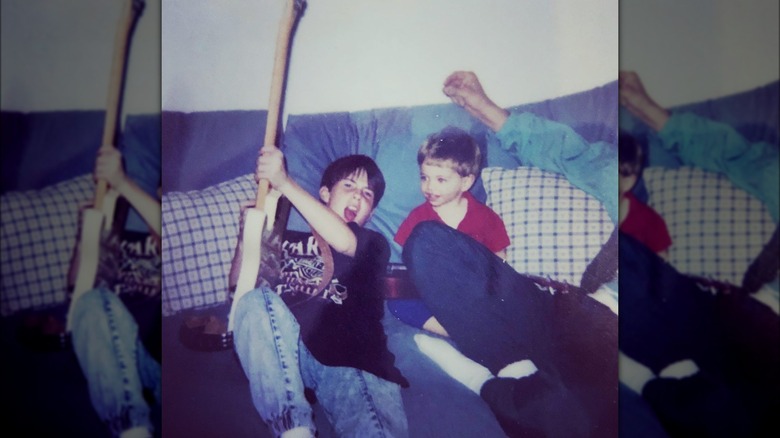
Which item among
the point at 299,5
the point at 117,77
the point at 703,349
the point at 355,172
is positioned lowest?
the point at 703,349

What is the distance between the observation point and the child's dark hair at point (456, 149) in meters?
1.62

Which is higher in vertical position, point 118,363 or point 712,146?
point 712,146

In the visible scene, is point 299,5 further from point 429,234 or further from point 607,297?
point 607,297

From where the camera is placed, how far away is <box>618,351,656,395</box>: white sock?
1.64 metres

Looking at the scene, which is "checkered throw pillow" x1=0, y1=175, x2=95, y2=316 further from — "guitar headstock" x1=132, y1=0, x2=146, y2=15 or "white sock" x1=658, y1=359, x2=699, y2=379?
"white sock" x1=658, y1=359, x2=699, y2=379

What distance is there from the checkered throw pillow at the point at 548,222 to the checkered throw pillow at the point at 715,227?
0.66 feet

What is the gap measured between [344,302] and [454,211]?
37 cm

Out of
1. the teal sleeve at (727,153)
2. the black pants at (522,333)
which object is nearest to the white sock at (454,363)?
the black pants at (522,333)

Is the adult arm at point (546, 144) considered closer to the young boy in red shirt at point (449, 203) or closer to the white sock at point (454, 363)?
the young boy in red shirt at point (449, 203)

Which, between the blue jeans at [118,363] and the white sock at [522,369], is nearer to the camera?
the white sock at [522,369]

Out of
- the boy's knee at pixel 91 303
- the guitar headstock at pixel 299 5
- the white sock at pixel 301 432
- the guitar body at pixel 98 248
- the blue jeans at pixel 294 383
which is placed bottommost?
the white sock at pixel 301 432

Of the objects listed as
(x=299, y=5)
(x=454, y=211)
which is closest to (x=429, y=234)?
(x=454, y=211)

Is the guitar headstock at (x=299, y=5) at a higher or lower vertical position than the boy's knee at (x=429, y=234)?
higher

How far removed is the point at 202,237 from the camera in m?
1.71
